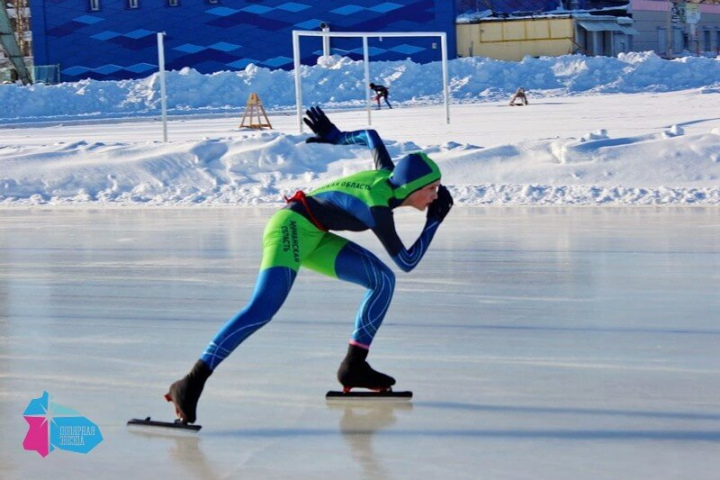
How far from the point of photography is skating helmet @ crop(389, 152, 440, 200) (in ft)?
13.3

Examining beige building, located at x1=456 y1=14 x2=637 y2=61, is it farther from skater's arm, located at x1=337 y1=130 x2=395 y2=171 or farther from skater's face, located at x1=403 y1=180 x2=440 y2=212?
skater's face, located at x1=403 y1=180 x2=440 y2=212

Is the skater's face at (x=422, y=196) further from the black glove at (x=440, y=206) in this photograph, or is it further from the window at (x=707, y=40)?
the window at (x=707, y=40)

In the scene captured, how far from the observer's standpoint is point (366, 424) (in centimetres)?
417

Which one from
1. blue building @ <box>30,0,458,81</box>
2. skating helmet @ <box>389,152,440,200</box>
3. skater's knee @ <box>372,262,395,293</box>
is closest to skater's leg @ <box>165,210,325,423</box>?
skater's knee @ <box>372,262,395,293</box>

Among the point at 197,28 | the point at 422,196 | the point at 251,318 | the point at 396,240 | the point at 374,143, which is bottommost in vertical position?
the point at 251,318

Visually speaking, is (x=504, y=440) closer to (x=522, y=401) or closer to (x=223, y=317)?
(x=522, y=401)

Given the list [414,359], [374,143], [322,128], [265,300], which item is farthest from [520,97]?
[265,300]

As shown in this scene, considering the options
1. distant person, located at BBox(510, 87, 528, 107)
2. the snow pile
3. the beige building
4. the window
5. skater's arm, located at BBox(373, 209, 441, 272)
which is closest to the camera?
skater's arm, located at BBox(373, 209, 441, 272)

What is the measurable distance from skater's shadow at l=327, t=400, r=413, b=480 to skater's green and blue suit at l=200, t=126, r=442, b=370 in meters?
0.28

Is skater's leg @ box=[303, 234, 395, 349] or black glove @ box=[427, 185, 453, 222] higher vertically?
black glove @ box=[427, 185, 453, 222]

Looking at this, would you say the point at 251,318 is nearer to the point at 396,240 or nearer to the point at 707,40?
the point at 396,240

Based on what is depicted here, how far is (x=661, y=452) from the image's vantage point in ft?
12.0

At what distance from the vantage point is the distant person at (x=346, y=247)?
4.06 m

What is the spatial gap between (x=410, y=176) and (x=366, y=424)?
880mm
